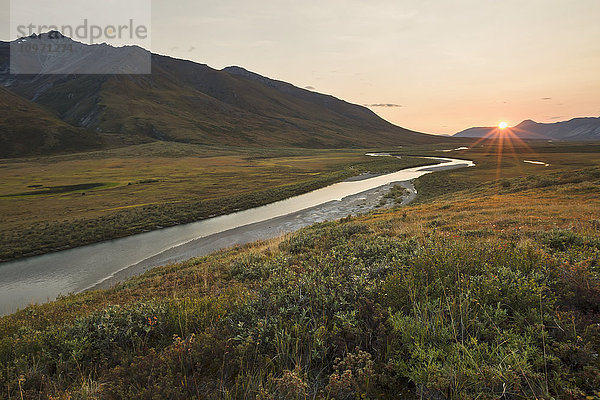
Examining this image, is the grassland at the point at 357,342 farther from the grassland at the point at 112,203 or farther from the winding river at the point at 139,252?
the grassland at the point at 112,203

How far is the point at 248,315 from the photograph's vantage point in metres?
5.18

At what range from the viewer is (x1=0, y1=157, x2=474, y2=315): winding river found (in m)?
17.4

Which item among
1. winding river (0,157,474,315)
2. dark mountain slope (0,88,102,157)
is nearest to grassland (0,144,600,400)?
winding river (0,157,474,315)

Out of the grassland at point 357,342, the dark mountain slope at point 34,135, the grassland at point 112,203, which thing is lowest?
the grassland at point 112,203

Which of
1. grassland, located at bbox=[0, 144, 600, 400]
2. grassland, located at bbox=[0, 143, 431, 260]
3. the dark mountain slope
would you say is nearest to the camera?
grassland, located at bbox=[0, 144, 600, 400]

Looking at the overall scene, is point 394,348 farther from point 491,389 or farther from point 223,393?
point 223,393

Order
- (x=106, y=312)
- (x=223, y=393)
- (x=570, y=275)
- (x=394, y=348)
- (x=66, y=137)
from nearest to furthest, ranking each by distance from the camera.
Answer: (x=223, y=393), (x=394, y=348), (x=570, y=275), (x=106, y=312), (x=66, y=137)

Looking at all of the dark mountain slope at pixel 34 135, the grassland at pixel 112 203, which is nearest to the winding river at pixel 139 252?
the grassland at pixel 112 203

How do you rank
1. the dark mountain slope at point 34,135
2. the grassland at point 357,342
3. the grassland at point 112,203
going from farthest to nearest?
1. the dark mountain slope at point 34,135
2. the grassland at point 112,203
3. the grassland at point 357,342

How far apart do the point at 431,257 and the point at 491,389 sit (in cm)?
386

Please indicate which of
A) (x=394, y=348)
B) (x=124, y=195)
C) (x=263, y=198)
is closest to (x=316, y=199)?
(x=263, y=198)

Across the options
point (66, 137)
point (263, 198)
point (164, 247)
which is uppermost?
point (66, 137)

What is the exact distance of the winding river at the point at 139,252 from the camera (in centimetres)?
1736

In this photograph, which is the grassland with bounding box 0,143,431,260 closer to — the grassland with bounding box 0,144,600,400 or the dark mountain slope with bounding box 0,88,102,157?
the grassland with bounding box 0,144,600,400
